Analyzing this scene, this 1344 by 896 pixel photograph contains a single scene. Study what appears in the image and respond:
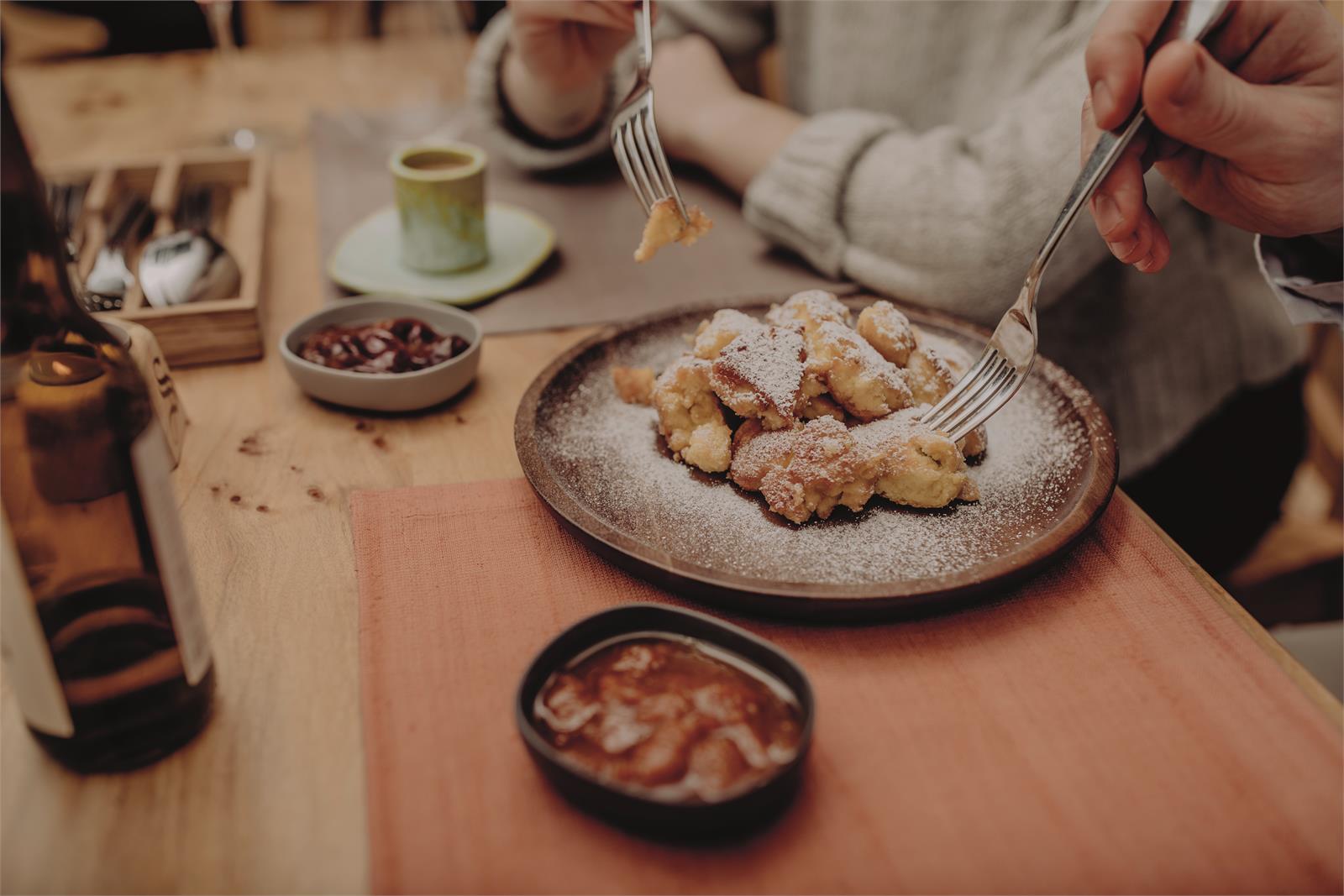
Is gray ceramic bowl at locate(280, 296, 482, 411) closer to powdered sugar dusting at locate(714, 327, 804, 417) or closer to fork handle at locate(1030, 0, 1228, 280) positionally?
powdered sugar dusting at locate(714, 327, 804, 417)

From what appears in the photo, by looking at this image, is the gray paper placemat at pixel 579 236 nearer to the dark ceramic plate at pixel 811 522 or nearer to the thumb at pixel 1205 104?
the dark ceramic plate at pixel 811 522

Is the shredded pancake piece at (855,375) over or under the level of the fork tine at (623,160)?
under

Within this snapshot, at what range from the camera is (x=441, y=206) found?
1.56m

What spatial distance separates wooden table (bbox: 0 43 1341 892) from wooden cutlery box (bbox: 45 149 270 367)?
0.04 m

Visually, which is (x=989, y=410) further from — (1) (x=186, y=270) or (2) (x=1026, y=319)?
(1) (x=186, y=270)

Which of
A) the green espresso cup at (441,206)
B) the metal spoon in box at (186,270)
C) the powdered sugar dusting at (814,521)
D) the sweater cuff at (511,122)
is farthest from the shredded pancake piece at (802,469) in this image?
the sweater cuff at (511,122)

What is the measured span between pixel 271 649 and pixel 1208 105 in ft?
3.39

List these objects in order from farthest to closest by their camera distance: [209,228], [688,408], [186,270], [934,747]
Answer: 1. [209,228]
2. [186,270]
3. [688,408]
4. [934,747]

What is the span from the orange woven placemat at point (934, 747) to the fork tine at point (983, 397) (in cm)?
19

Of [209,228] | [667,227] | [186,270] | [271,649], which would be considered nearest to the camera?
[271,649]

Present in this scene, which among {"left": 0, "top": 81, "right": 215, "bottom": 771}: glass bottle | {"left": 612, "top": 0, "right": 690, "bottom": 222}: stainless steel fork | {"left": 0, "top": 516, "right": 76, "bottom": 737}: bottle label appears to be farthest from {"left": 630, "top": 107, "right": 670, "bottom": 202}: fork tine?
{"left": 0, "top": 516, "right": 76, "bottom": 737}: bottle label

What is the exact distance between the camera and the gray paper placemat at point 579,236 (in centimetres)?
158

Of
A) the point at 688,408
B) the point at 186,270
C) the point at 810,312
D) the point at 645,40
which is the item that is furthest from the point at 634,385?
the point at 186,270

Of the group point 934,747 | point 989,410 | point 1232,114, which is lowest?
point 934,747
